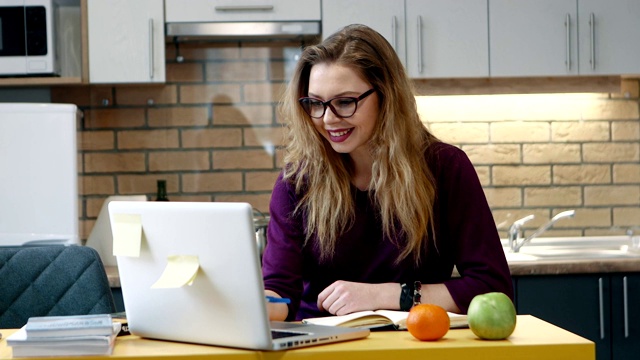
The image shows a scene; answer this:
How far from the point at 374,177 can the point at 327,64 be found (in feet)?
0.94

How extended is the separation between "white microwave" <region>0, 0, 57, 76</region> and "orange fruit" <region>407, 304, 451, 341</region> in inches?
93.1

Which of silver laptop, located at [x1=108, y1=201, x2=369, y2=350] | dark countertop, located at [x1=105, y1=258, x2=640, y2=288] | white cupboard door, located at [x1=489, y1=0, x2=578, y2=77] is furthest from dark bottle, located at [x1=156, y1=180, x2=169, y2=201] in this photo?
silver laptop, located at [x1=108, y1=201, x2=369, y2=350]

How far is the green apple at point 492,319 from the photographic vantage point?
1.67 meters

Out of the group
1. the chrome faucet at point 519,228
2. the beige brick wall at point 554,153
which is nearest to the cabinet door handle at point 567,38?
the beige brick wall at point 554,153

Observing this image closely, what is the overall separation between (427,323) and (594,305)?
6.35 ft

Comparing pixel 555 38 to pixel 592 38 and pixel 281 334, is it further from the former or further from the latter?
pixel 281 334

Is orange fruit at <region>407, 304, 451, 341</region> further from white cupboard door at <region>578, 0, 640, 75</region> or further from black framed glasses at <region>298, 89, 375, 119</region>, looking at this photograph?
white cupboard door at <region>578, 0, 640, 75</region>

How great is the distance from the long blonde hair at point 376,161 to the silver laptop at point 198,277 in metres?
0.53

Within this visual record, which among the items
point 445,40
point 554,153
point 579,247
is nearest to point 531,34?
point 445,40

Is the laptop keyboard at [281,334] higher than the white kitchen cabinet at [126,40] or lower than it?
lower

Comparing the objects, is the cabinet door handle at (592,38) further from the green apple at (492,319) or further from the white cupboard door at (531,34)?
the green apple at (492,319)

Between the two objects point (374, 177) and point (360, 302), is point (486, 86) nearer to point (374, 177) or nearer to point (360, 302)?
point (374, 177)

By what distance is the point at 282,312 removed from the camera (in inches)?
83.4

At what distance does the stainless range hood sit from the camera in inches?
146
